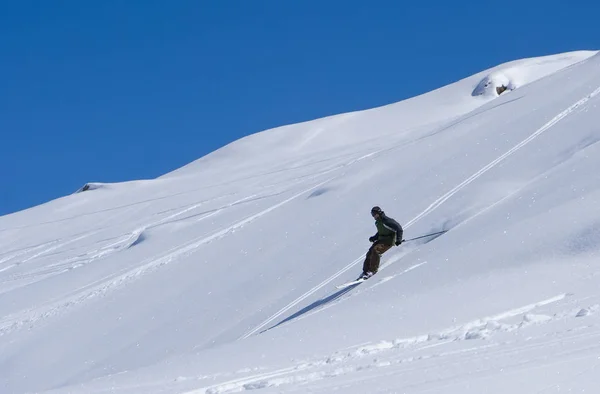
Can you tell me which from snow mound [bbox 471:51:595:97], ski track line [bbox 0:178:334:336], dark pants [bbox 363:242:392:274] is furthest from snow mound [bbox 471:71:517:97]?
dark pants [bbox 363:242:392:274]

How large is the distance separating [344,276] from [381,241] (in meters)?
1.14

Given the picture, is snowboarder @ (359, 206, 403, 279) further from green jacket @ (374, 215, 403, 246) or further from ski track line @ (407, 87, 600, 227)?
ski track line @ (407, 87, 600, 227)

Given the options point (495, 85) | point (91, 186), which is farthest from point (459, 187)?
point (495, 85)

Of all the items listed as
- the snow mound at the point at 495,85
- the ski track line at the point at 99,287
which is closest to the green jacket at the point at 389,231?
the ski track line at the point at 99,287

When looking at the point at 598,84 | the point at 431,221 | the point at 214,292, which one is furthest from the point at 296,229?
the point at 598,84

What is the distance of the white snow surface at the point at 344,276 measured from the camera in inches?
328

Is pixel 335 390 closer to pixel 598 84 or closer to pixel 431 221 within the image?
pixel 431 221

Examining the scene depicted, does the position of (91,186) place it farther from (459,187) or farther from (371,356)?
(371,356)

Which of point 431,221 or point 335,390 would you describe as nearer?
point 335,390

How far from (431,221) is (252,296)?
10.6 ft

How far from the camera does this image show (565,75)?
899 inches

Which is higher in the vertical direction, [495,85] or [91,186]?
[91,186]

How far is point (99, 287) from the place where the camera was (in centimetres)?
1981

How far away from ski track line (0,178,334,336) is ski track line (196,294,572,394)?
1107 cm
